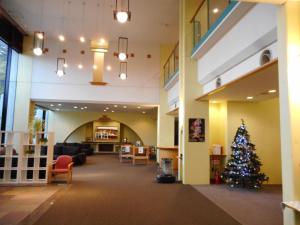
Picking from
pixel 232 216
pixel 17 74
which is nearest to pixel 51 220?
pixel 232 216

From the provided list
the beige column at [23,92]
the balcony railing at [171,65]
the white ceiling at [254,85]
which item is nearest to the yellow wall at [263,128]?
the white ceiling at [254,85]

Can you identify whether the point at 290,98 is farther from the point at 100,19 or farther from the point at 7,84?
the point at 7,84

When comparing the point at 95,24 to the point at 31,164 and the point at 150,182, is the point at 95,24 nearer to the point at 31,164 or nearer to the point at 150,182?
the point at 31,164

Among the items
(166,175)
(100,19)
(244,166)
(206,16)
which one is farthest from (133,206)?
(100,19)

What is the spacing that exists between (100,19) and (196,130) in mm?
6368

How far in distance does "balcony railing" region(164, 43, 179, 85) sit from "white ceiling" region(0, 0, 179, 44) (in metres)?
1.13

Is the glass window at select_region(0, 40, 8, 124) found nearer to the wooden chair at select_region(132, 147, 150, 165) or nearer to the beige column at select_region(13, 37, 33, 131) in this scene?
the beige column at select_region(13, 37, 33, 131)

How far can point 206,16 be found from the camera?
6832 millimetres

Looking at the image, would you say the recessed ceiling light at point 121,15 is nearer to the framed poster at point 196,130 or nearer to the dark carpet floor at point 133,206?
the framed poster at point 196,130

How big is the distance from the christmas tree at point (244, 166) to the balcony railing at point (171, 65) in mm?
4369

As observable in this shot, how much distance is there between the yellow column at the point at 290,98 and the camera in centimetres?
304

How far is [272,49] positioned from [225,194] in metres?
3.81

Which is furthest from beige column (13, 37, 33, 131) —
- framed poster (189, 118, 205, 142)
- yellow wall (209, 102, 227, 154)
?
yellow wall (209, 102, 227, 154)

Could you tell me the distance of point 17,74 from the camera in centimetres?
1174
